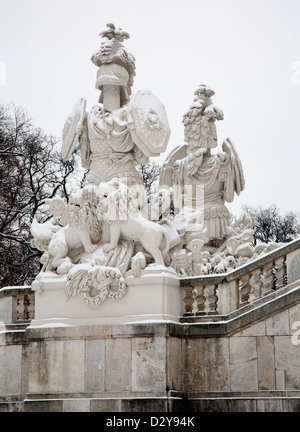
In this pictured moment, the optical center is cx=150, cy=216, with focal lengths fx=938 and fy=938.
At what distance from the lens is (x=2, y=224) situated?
28.6 metres

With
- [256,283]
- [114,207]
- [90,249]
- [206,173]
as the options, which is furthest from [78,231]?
[206,173]

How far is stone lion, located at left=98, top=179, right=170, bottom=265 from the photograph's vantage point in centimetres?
1386

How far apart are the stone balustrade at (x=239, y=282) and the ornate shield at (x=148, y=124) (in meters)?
2.19

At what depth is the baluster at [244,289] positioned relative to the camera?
13664mm

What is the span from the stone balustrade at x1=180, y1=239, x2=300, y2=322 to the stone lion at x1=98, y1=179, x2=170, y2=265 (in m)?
0.63

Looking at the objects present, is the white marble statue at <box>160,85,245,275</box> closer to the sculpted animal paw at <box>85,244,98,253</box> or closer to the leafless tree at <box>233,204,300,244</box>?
the sculpted animal paw at <box>85,244,98,253</box>

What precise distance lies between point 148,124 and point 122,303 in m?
2.85

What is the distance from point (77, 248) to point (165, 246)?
1.44m

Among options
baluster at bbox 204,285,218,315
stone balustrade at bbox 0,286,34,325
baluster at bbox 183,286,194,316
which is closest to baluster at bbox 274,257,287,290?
baluster at bbox 204,285,218,315

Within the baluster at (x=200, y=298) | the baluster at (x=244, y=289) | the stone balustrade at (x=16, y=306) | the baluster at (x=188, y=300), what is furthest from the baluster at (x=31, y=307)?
the baluster at (x=244, y=289)

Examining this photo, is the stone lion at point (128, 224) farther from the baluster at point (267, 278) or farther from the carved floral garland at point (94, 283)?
the baluster at point (267, 278)

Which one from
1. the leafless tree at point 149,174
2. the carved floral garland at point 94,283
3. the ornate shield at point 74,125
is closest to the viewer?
the carved floral garland at point 94,283
